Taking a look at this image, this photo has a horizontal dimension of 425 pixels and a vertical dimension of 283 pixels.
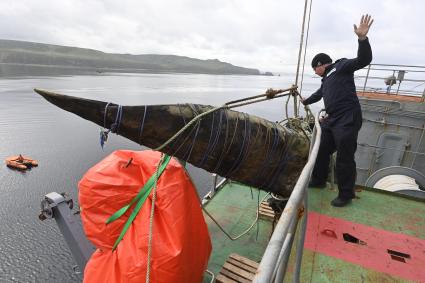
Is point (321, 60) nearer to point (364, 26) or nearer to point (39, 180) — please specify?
point (364, 26)

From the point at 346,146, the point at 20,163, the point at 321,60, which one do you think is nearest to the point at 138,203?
the point at 346,146

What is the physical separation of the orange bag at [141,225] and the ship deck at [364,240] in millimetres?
1112

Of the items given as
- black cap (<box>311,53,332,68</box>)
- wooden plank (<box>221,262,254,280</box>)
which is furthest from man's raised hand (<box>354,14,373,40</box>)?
wooden plank (<box>221,262,254,280</box>)

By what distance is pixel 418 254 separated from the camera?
120 inches

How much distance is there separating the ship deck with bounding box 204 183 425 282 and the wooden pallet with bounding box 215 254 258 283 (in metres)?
0.63

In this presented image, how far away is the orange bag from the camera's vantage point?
9.52 feet

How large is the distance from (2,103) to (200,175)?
29.2 metres

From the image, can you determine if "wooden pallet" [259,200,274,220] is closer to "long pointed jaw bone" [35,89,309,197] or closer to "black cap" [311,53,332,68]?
"long pointed jaw bone" [35,89,309,197]

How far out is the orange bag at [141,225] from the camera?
2.90 meters

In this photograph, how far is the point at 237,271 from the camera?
436 cm

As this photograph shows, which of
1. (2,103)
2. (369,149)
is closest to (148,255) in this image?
(369,149)

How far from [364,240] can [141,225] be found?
2.54 meters

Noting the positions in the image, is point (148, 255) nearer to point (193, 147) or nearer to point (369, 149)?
point (193, 147)

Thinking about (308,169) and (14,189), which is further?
(14,189)
